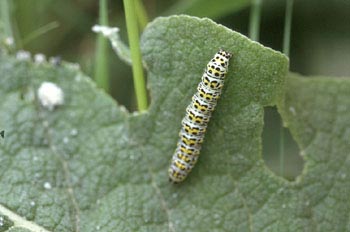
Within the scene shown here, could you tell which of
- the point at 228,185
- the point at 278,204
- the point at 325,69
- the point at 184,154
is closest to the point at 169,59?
the point at 184,154

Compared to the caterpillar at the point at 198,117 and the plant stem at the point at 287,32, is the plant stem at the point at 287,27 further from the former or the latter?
the caterpillar at the point at 198,117

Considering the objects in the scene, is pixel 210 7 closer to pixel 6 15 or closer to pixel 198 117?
pixel 198 117

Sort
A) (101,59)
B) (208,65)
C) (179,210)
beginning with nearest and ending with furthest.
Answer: (208,65)
(179,210)
(101,59)

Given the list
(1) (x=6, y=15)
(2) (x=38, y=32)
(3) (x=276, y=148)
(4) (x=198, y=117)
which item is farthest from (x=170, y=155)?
(1) (x=6, y=15)

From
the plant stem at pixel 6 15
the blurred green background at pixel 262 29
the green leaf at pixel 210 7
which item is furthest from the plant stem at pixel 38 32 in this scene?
the green leaf at pixel 210 7

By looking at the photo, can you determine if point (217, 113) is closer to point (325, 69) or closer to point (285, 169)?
point (285, 169)

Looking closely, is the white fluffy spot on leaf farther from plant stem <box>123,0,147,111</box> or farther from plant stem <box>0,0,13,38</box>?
plant stem <box>0,0,13,38</box>
